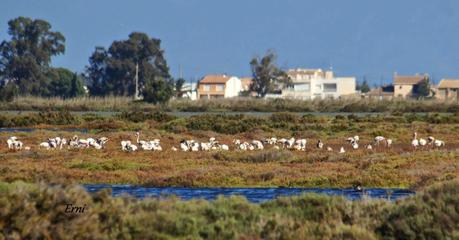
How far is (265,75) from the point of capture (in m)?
156

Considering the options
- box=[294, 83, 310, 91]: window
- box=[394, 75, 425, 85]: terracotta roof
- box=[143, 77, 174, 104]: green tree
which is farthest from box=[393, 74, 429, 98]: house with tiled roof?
box=[143, 77, 174, 104]: green tree

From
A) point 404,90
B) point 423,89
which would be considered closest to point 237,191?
point 423,89

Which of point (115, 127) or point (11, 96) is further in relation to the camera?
point (11, 96)

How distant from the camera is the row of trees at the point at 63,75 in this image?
144250 millimetres

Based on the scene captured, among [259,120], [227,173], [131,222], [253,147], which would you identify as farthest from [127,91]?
[131,222]

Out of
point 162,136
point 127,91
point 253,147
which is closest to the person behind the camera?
point 253,147

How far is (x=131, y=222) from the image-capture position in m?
16.6

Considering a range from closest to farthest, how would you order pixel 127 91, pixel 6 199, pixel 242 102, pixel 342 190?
pixel 6 199
pixel 342 190
pixel 242 102
pixel 127 91

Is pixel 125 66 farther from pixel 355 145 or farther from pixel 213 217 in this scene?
pixel 213 217

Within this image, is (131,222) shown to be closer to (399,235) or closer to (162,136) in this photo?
(399,235)

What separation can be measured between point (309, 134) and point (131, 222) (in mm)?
39195

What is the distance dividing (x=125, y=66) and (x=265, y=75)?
22089 mm

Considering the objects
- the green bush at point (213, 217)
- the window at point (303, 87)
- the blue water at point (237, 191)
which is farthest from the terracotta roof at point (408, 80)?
the green bush at point (213, 217)

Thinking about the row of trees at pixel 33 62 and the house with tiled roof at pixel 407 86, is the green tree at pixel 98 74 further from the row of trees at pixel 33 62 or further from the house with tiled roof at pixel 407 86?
the house with tiled roof at pixel 407 86
